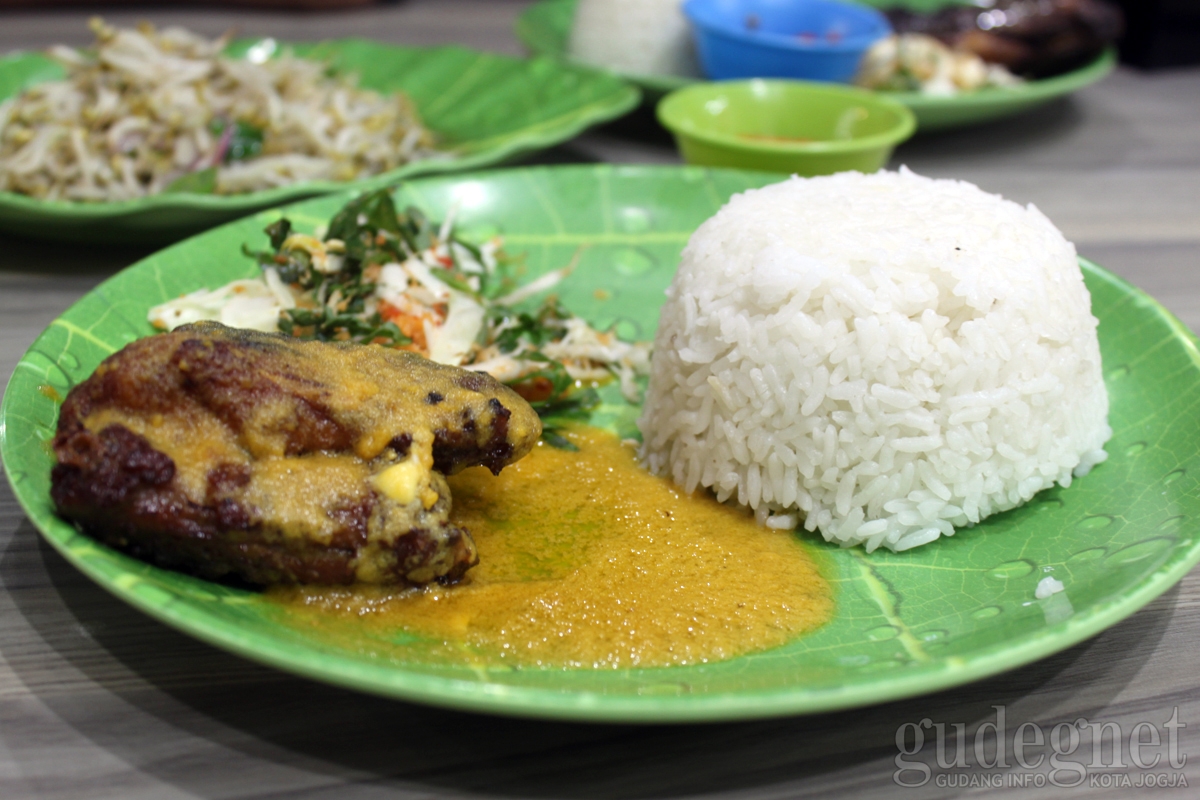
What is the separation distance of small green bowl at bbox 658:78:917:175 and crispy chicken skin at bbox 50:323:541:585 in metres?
2.52

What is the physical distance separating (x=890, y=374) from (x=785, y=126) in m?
2.67

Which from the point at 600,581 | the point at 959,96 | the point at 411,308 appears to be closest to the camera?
the point at 600,581

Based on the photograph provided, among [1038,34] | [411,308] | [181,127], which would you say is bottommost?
[411,308]

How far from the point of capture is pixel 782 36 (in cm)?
594

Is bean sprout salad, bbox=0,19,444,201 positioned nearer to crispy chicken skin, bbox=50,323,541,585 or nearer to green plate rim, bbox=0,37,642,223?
green plate rim, bbox=0,37,642,223

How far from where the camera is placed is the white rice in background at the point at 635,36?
5723mm

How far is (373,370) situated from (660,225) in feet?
6.46

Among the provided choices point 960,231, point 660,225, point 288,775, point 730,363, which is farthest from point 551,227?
point 288,775

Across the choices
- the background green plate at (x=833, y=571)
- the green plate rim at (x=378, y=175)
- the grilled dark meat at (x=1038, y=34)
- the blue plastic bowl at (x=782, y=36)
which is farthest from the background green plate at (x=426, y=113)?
the grilled dark meat at (x=1038, y=34)

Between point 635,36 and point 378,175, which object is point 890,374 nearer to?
point 378,175

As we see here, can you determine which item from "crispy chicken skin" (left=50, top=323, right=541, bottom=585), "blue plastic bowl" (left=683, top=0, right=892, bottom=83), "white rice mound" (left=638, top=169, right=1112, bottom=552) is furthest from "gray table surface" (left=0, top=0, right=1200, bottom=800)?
"blue plastic bowl" (left=683, top=0, right=892, bottom=83)

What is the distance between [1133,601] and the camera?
1.93 meters

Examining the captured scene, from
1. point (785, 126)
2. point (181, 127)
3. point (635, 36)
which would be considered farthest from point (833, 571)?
point (635, 36)

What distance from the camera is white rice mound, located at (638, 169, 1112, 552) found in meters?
2.57
